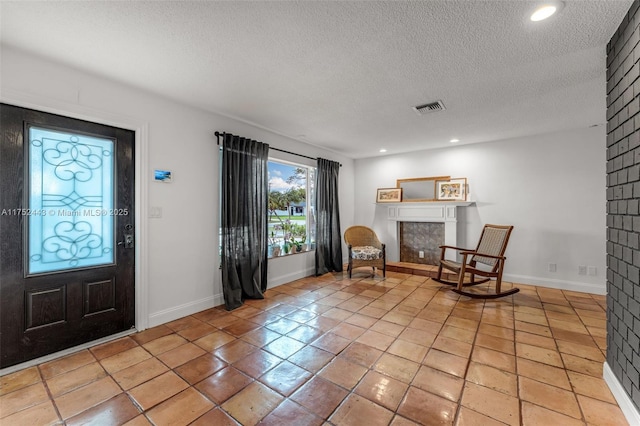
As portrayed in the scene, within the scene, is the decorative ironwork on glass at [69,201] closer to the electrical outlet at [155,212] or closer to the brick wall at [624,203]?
the electrical outlet at [155,212]

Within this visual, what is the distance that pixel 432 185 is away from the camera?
5.22m

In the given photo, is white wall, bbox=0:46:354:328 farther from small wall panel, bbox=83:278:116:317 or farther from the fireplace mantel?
the fireplace mantel

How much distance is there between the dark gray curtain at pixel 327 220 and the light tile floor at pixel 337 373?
1.86 metres

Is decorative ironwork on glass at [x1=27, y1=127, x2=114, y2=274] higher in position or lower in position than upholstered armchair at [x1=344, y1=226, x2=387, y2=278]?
higher

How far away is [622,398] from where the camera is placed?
1.64m

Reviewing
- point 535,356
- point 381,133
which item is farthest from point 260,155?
point 535,356

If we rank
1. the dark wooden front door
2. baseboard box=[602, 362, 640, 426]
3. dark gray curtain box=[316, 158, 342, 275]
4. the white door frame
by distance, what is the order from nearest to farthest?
1. baseboard box=[602, 362, 640, 426]
2. the dark wooden front door
3. the white door frame
4. dark gray curtain box=[316, 158, 342, 275]

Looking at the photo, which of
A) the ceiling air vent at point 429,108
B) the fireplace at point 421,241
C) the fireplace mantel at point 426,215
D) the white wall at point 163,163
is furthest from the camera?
the fireplace at point 421,241

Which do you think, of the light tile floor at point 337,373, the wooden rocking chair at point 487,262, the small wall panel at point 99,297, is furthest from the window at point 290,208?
the wooden rocking chair at point 487,262

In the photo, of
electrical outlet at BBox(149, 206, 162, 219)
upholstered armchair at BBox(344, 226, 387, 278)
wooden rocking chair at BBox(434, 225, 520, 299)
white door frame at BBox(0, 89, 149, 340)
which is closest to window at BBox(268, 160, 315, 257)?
upholstered armchair at BBox(344, 226, 387, 278)

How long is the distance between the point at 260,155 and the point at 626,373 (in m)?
3.87

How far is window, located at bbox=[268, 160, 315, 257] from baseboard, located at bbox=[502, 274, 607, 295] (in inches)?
135

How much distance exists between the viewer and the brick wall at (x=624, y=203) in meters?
1.53

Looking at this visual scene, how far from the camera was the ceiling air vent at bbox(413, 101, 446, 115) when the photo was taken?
3.04 m
